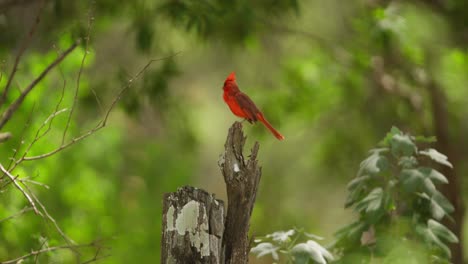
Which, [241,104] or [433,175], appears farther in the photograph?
[433,175]

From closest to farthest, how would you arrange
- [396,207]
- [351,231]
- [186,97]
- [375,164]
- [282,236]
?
[282,236] < [375,164] < [351,231] < [396,207] < [186,97]

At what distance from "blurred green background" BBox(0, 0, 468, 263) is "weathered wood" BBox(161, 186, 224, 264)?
2320 mm

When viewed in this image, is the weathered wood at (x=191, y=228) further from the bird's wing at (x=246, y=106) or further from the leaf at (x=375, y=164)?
the leaf at (x=375, y=164)

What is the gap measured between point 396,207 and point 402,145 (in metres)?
0.46

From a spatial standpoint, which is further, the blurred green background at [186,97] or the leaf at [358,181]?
the blurred green background at [186,97]

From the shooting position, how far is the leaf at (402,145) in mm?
4918

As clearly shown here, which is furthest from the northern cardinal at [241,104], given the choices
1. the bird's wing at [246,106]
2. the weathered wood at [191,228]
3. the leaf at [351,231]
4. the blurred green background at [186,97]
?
the blurred green background at [186,97]

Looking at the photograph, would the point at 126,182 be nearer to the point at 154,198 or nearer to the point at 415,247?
the point at 154,198

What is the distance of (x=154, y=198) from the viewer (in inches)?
463

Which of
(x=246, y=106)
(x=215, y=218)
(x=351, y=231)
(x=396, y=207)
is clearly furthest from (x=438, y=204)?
(x=215, y=218)

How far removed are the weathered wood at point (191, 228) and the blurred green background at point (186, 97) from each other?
7.61 ft

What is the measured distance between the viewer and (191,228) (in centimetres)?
402

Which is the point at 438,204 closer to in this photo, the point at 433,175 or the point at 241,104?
the point at 433,175

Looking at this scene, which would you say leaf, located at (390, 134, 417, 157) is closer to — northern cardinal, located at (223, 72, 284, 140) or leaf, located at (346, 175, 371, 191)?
leaf, located at (346, 175, 371, 191)
